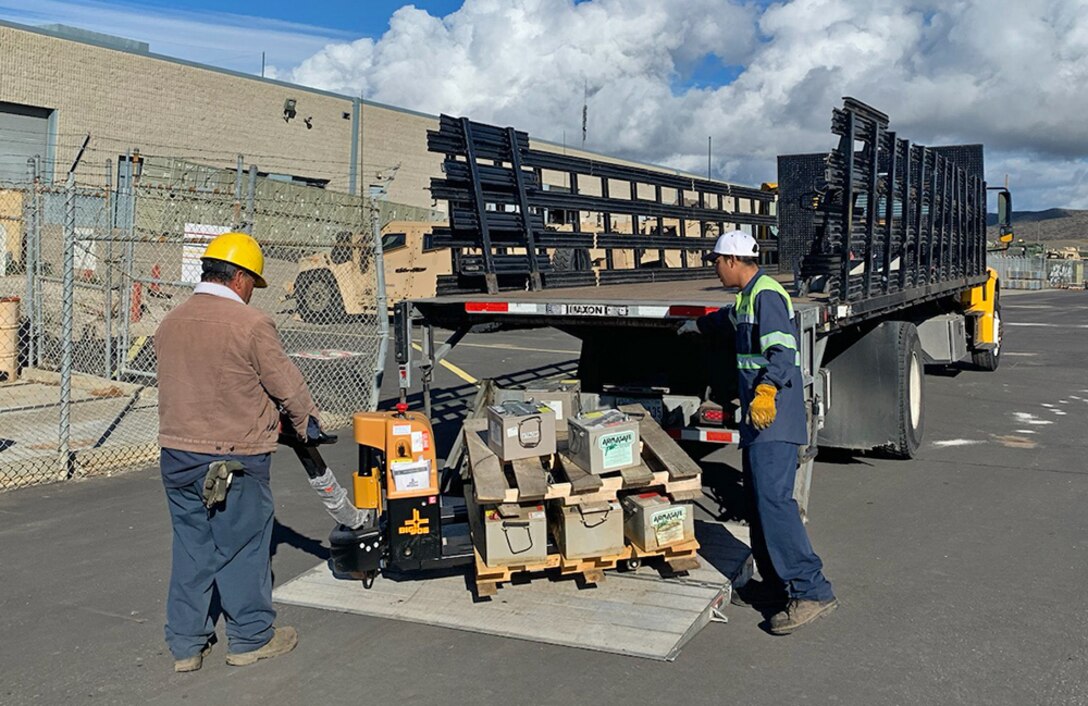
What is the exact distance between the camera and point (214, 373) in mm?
4312

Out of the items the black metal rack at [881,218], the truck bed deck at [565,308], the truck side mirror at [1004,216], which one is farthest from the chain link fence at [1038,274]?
the truck bed deck at [565,308]

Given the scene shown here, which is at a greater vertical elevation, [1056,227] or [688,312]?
[1056,227]

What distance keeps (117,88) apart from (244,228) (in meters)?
23.3

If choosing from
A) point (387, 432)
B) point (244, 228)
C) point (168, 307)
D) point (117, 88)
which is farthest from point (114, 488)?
point (117, 88)

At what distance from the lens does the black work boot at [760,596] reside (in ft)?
17.2

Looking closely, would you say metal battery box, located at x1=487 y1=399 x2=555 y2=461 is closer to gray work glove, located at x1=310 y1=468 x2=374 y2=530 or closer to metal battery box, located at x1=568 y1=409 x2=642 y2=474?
metal battery box, located at x1=568 y1=409 x2=642 y2=474

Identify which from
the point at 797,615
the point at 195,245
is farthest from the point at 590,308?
the point at 195,245

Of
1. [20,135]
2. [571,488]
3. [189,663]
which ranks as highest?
[20,135]

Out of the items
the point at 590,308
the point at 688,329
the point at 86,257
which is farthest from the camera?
the point at 86,257

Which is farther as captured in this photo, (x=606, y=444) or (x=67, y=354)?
(x=67, y=354)

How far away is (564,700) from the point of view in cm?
411

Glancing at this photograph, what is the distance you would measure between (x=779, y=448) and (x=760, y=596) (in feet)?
3.06

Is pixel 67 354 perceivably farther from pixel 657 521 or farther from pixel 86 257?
pixel 86 257

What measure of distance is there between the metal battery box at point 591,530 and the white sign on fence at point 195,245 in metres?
7.30
